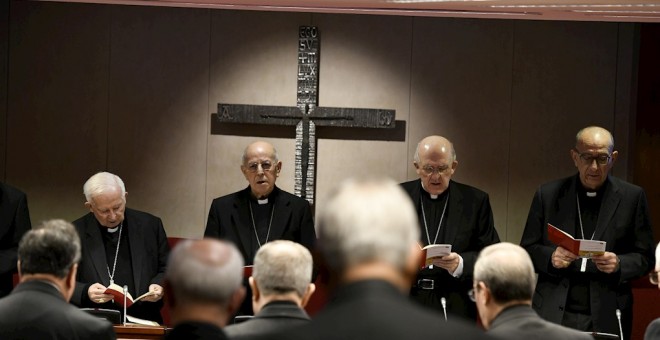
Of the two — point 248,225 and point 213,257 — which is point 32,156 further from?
point 213,257

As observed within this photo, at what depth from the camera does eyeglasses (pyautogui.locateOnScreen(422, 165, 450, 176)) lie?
637 cm

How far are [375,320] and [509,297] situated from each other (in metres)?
1.55

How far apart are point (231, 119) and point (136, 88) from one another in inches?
32.7

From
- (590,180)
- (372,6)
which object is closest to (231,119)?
(372,6)

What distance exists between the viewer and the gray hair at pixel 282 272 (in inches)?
140

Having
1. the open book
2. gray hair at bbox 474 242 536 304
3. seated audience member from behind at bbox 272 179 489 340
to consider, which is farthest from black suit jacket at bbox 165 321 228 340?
the open book

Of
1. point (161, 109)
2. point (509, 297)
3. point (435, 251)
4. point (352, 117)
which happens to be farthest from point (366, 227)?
point (161, 109)

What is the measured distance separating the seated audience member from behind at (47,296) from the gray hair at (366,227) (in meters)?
1.51

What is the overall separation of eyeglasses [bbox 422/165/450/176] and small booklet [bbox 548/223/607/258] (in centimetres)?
84

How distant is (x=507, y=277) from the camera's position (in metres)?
3.53

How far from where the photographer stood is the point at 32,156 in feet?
27.7

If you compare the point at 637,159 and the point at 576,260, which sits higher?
the point at 637,159

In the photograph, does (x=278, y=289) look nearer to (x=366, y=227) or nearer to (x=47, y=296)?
(x=47, y=296)

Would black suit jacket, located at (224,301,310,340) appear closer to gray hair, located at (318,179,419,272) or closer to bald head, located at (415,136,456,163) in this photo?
gray hair, located at (318,179,419,272)
